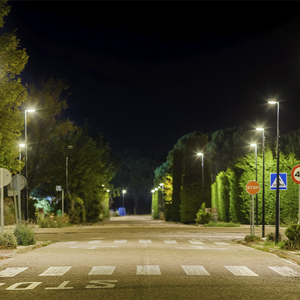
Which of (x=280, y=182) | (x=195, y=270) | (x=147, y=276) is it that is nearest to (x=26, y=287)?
(x=147, y=276)

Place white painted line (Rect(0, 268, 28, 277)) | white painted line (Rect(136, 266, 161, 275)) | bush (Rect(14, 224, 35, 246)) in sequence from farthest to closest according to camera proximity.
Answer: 1. bush (Rect(14, 224, 35, 246))
2. white painted line (Rect(136, 266, 161, 275))
3. white painted line (Rect(0, 268, 28, 277))

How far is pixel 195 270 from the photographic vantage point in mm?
14125

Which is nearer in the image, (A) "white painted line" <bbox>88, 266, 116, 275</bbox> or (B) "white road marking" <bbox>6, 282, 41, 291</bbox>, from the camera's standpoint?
(B) "white road marking" <bbox>6, 282, 41, 291</bbox>

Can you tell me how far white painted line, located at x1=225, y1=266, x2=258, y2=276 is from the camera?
528 inches

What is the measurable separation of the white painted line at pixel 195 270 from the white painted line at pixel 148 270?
730 millimetres

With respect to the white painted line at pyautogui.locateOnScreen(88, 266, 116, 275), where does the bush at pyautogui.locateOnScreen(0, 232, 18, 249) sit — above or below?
below

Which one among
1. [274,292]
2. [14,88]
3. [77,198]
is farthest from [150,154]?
[274,292]

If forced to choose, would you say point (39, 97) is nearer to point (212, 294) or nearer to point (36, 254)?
point (36, 254)

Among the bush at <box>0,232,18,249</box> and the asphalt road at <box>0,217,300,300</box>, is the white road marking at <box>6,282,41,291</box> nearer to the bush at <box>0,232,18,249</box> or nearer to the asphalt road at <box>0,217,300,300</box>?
the asphalt road at <box>0,217,300,300</box>

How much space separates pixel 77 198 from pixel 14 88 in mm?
35118

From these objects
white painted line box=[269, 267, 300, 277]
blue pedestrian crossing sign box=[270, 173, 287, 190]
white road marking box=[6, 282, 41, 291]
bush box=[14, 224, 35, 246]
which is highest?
blue pedestrian crossing sign box=[270, 173, 287, 190]

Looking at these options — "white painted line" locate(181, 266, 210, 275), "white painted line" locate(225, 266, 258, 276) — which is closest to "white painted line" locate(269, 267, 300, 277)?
"white painted line" locate(225, 266, 258, 276)

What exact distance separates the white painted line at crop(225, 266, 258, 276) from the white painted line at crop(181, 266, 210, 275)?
704 millimetres

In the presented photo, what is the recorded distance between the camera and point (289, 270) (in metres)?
14.5
